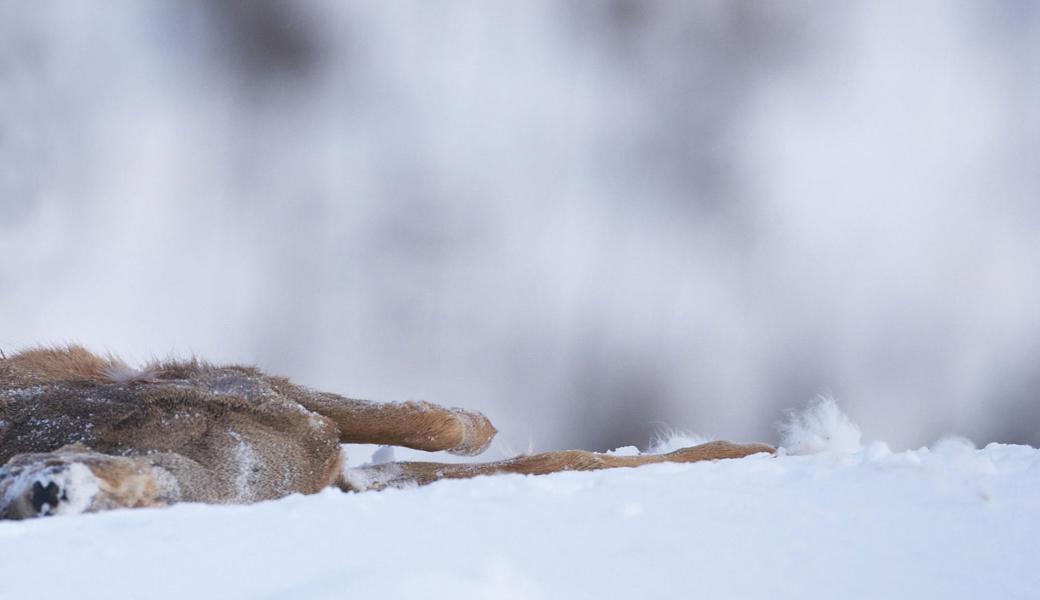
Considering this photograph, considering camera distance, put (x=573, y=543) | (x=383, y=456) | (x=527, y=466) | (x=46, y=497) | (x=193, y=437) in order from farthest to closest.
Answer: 1. (x=383, y=456)
2. (x=527, y=466)
3. (x=193, y=437)
4. (x=46, y=497)
5. (x=573, y=543)

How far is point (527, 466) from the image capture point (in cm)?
404

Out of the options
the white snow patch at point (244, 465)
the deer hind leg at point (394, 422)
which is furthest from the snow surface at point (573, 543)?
the deer hind leg at point (394, 422)

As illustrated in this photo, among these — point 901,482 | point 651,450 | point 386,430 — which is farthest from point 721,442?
point 901,482

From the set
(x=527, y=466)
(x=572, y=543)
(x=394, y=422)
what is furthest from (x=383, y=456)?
(x=572, y=543)

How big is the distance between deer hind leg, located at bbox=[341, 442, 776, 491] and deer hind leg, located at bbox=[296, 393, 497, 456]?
0.43ft

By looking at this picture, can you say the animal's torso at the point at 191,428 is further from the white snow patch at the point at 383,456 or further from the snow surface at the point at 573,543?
the snow surface at the point at 573,543

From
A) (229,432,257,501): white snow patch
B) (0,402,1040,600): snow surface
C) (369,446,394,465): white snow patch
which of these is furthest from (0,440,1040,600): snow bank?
(369,446,394,465): white snow patch

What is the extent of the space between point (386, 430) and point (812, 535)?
2737 millimetres

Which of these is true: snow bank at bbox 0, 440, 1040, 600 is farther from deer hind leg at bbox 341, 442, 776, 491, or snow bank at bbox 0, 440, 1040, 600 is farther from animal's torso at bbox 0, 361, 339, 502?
deer hind leg at bbox 341, 442, 776, 491

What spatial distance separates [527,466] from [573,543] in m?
2.48

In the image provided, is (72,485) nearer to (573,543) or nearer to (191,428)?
(191,428)

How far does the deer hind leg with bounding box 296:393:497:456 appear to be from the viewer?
4102 millimetres

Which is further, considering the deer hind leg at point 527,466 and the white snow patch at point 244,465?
the deer hind leg at point 527,466

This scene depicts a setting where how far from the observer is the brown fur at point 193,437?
257 centimetres
